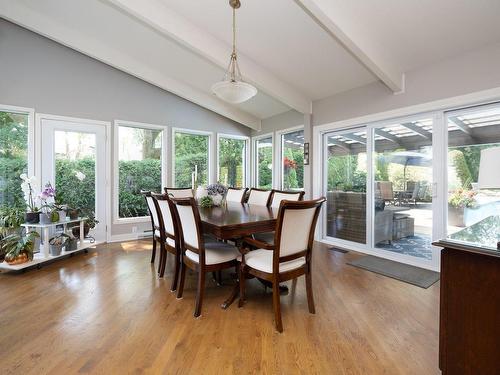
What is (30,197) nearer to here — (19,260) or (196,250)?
(19,260)

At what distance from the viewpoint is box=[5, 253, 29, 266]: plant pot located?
3027mm

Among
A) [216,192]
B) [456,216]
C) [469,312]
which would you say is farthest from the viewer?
[216,192]

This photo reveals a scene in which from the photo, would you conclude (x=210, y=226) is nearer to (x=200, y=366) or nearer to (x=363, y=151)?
(x=200, y=366)

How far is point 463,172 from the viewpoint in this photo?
2.97 m

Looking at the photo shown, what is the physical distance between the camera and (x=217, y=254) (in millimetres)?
2289

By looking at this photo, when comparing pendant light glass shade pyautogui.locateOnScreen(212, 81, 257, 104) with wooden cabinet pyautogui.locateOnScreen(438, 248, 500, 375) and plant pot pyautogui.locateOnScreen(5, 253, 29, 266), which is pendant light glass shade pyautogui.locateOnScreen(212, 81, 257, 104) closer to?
wooden cabinet pyautogui.locateOnScreen(438, 248, 500, 375)

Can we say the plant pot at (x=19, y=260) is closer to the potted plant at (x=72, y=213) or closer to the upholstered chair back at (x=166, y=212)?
the potted plant at (x=72, y=213)

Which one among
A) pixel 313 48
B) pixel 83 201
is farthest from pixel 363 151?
pixel 83 201

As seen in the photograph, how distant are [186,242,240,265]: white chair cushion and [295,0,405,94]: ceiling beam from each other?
2.35 meters

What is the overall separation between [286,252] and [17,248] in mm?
3316

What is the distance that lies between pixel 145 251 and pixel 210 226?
2.36 meters

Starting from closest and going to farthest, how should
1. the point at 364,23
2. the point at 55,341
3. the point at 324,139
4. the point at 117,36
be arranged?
Answer: the point at 55,341 → the point at 364,23 → the point at 117,36 → the point at 324,139

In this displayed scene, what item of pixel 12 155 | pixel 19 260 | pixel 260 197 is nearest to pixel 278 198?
pixel 260 197

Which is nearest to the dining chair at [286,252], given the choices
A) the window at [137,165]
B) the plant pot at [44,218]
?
the plant pot at [44,218]
